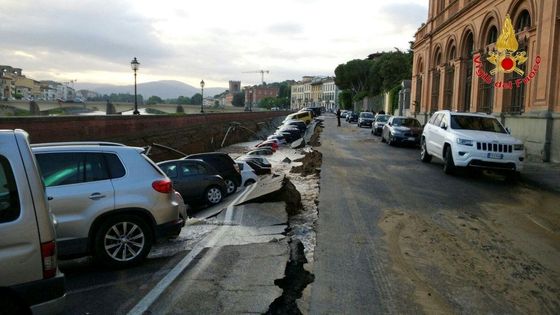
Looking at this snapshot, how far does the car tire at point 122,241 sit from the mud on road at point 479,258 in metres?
3.08

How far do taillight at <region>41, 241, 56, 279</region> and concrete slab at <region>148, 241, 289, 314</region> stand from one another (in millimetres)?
1230

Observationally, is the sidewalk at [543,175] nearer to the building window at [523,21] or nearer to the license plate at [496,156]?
the license plate at [496,156]

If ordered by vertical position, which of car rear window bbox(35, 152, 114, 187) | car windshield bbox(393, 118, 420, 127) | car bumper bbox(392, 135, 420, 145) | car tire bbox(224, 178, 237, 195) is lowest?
car tire bbox(224, 178, 237, 195)

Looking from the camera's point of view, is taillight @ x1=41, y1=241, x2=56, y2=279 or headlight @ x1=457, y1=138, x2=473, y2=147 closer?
taillight @ x1=41, y1=241, x2=56, y2=279

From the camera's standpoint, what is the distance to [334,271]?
5875 millimetres

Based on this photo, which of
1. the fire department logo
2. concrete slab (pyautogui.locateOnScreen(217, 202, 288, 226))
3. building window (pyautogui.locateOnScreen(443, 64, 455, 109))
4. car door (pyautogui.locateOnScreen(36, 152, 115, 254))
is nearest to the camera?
car door (pyautogui.locateOnScreen(36, 152, 115, 254))

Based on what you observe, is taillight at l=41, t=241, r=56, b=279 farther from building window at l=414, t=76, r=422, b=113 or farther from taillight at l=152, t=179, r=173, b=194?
building window at l=414, t=76, r=422, b=113

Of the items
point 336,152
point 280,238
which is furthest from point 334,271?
point 336,152

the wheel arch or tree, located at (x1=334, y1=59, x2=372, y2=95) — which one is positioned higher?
tree, located at (x1=334, y1=59, x2=372, y2=95)

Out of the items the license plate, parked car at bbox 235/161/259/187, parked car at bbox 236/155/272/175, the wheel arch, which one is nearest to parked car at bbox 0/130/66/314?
the wheel arch

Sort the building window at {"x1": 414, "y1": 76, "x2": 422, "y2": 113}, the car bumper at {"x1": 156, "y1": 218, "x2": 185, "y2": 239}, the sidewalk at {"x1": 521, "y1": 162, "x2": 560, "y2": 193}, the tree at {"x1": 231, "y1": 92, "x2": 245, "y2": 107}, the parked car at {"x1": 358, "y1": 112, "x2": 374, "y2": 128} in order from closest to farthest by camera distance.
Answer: the car bumper at {"x1": 156, "y1": 218, "x2": 185, "y2": 239}, the sidewalk at {"x1": 521, "y1": 162, "x2": 560, "y2": 193}, the building window at {"x1": 414, "y1": 76, "x2": 422, "y2": 113}, the parked car at {"x1": 358, "y1": 112, "x2": 374, "y2": 128}, the tree at {"x1": 231, "y1": 92, "x2": 245, "y2": 107}

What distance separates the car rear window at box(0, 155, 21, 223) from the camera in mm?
3629

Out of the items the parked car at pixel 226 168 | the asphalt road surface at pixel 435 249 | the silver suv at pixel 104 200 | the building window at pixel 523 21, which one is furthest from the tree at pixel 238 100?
the silver suv at pixel 104 200

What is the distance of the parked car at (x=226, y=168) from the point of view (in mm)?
17281
